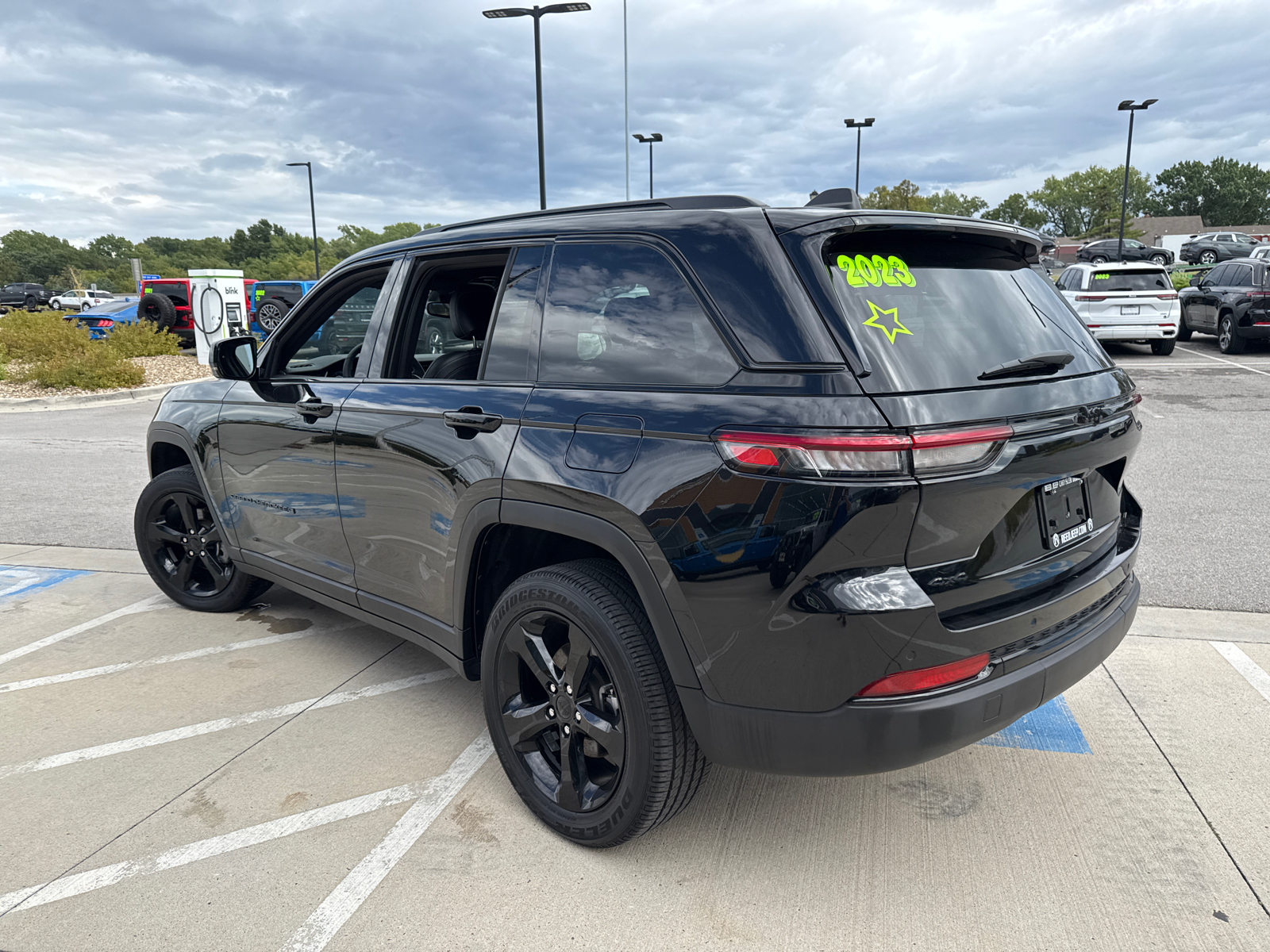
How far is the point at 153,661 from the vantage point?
406cm

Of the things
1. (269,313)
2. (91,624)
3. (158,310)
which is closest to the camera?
(91,624)

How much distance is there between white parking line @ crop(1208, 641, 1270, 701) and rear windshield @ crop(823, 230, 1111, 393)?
1.82 metres

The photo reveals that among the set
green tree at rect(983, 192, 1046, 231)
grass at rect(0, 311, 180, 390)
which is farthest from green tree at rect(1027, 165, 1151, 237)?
grass at rect(0, 311, 180, 390)

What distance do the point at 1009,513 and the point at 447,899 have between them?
181 centimetres

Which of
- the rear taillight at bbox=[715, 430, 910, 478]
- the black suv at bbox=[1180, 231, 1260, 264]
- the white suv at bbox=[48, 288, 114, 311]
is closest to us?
the rear taillight at bbox=[715, 430, 910, 478]

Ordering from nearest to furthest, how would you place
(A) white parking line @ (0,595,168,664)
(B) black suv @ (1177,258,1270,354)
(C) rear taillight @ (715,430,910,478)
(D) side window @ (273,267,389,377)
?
1. (C) rear taillight @ (715,430,910,478)
2. (D) side window @ (273,267,389,377)
3. (A) white parking line @ (0,595,168,664)
4. (B) black suv @ (1177,258,1270,354)

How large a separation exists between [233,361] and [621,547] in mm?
2527

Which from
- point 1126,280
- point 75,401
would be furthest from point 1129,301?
point 75,401

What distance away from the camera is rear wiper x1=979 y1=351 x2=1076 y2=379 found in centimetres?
222

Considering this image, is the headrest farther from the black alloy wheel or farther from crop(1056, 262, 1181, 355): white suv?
the black alloy wheel

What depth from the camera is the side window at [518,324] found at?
8.95ft

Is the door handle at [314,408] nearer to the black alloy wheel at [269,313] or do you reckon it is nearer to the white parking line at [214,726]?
the white parking line at [214,726]

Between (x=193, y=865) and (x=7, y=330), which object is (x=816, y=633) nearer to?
(x=193, y=865)

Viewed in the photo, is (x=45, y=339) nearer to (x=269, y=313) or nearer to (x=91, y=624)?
(x=269, y=313)
